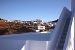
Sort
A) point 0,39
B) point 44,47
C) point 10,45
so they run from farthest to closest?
point 0,39 < point 10,45 < point 44,47

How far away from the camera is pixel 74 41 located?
7.36 m

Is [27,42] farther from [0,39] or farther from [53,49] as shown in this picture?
[0,39]

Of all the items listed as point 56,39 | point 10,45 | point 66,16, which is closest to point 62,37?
point 56,39

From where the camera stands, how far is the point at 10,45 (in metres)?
8.22

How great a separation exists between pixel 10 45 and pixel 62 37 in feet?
10.5

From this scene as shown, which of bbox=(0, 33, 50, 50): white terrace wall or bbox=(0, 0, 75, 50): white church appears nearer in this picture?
bbox=(0, 0, 75, 50): white church

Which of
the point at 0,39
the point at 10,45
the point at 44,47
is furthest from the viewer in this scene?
the point at 0,39

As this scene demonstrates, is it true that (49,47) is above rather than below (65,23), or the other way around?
below

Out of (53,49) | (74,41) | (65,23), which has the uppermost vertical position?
(65,23)

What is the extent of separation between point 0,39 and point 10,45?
1004mm

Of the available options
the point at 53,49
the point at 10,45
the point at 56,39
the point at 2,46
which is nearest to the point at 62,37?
the point at 56,39

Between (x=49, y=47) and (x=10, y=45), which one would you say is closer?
(x=49, y=47)

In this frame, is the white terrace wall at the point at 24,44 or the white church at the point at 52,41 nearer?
the white church at the point at 52,41

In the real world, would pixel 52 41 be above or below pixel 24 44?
above
